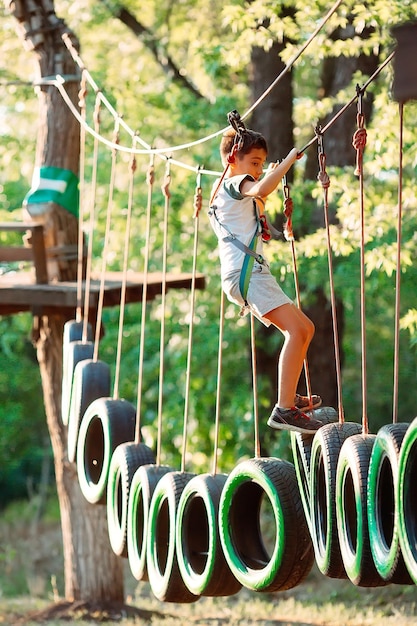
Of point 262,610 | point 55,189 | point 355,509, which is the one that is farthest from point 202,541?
point 262,610

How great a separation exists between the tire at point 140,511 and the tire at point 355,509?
1176mm

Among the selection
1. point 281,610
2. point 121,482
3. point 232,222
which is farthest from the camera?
point 281,610

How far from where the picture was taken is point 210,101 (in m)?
10.0

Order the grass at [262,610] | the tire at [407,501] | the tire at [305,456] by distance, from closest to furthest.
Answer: the tire at [407,501] → the tire at [305,456] → the grass at [262,610]

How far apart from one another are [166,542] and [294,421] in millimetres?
1005

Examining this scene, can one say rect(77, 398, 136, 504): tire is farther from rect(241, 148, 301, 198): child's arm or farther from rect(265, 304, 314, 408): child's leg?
rect(241, 148, 301, 198): child's arm

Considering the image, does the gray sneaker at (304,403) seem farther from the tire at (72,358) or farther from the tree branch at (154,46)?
the tree branch at (154,46)

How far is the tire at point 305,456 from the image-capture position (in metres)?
3.39

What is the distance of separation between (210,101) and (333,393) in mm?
2814

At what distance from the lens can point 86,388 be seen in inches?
200

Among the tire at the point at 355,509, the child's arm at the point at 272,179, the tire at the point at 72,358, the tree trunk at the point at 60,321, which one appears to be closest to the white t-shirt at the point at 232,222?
the child's arm at the point at 272,179

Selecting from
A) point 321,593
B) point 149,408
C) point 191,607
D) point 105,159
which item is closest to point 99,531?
point 191,607

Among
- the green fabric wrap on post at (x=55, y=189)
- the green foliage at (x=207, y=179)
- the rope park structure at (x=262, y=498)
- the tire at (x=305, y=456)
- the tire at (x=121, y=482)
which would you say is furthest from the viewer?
the green fabric wrap on post at (x=55, y=189)

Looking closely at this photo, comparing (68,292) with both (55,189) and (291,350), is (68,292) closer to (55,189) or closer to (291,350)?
(55,189)
